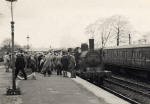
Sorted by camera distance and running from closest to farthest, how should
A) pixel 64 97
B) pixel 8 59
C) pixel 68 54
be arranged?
pixel 64 97 < pixel 68 54 < pixel 8 59

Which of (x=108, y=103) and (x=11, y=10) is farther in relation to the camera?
(x=11, y=10)

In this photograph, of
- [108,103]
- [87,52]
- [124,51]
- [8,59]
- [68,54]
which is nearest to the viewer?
[108,103]

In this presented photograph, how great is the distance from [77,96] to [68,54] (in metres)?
10.4

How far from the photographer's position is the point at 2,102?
1224 centimetres

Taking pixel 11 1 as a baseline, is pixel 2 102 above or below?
below

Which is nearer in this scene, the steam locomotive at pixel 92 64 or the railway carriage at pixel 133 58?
the steam locomotive at pixel 92 64

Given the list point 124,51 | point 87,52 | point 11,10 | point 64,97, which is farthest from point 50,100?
point 124,51

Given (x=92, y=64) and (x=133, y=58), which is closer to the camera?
(x=92, y=64)

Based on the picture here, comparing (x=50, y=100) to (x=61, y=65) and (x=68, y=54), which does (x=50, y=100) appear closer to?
(x=68, y=54)

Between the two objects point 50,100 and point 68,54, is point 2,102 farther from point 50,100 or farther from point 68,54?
point 68,54

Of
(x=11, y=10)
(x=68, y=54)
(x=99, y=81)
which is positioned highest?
(x=11, y=10)

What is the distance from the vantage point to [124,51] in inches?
1412

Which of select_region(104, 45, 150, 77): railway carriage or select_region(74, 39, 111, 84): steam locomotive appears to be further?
select_region(104, 45, 150, 77): railway carriage

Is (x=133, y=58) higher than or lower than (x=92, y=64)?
higher
